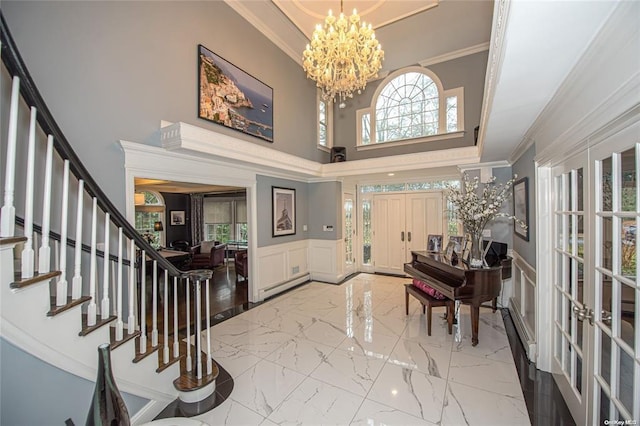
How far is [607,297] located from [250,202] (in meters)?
4.48

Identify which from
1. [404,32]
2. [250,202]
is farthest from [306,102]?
[250,202]

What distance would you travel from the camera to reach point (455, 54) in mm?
5246

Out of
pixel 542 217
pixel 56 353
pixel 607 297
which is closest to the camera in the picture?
pixel 56 353

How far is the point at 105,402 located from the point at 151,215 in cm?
915

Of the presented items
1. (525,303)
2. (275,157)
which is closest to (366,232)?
(275,157)

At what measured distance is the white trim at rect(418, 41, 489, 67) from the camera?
4.99m

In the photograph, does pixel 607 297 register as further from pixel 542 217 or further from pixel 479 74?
pixel 479 74

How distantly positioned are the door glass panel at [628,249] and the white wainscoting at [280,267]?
4.45 meters

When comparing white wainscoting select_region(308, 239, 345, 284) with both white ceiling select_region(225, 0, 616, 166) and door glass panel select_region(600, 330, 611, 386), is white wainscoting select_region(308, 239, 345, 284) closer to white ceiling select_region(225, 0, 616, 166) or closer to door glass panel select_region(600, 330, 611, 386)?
white ceiling select_region(225, 0, 616, 166)

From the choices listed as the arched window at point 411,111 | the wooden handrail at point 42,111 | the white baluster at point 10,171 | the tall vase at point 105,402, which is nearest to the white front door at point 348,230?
the arched window at point 411,111

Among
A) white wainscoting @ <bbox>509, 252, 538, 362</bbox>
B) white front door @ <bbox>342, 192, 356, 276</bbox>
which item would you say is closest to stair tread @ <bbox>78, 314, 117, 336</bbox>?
white wainscoting @ <bbox>509, 252, 538, 362</bbox>

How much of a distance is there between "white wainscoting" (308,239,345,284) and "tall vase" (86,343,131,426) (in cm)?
482

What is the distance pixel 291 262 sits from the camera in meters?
5.68

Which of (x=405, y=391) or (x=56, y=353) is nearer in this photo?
(x=56, y=353)
